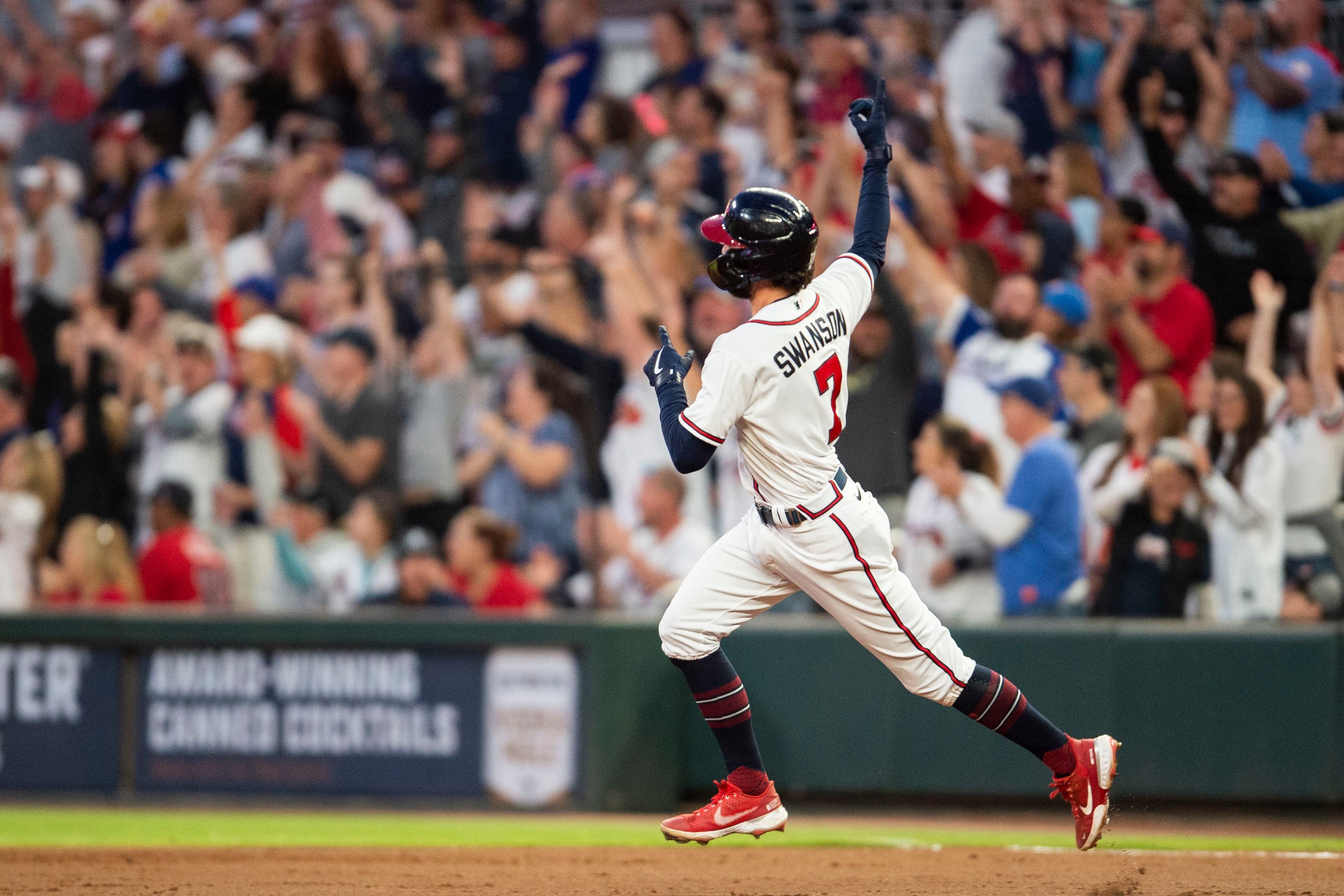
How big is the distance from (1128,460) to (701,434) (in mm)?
3453

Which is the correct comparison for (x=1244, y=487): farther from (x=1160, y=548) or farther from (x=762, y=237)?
(x=762, y=237)

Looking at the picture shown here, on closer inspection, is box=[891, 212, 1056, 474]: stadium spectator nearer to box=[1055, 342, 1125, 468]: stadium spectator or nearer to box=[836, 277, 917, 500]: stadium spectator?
box=[1055, 342, 1125, 468]: stadium spectator

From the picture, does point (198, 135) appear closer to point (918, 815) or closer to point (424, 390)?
point (424, 390)

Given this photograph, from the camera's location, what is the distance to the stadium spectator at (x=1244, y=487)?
7441 mm

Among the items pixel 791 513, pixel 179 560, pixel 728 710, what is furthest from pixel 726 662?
pixel 179 560

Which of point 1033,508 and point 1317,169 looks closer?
point 1033,508

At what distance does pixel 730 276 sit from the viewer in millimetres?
5105

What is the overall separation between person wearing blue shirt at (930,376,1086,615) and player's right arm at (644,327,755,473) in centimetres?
299

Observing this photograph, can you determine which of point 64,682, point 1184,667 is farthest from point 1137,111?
point 64,682

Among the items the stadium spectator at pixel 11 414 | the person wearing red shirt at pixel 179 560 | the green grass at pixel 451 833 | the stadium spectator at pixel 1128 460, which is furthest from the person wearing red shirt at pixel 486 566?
the stadium spectator at pixel 11 414

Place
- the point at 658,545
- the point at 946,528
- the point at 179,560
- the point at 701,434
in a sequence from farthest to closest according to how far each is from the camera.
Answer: the point at 179,560, the point at 658,545, the point at 946,528, the point at 701,434

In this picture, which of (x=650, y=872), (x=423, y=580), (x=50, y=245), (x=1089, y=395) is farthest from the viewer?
(x=50, y=245)

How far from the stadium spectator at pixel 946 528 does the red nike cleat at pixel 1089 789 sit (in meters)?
2.55

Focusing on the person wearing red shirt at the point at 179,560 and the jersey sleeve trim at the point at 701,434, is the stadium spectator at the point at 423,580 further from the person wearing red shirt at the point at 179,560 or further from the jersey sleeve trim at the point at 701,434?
the jersey sleeve trim at the point at 701,434
